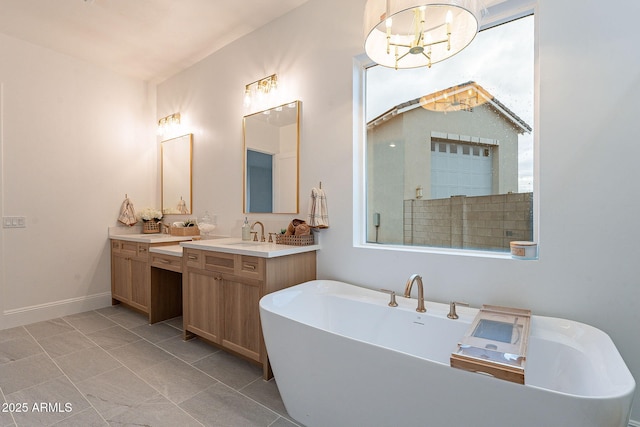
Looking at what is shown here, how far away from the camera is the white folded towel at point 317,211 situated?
2.41 metres

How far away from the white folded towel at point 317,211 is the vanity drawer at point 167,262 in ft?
4.49

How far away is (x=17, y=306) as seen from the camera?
3.14 metres

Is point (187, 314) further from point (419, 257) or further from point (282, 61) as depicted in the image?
point (282, 61)

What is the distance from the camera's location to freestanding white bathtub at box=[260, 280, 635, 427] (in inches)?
38.3

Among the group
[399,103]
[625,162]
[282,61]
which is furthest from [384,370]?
[282,61]

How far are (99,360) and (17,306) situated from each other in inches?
63.9

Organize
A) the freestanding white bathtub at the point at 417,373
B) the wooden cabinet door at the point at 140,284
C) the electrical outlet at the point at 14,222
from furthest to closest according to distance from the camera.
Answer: the wooden cabinet door at the point at 140,284 < the electrical outlet at the point at 14,222 < the freestanding white bathtub at the point at 417,373

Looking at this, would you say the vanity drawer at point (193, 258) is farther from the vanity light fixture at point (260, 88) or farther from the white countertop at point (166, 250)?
the vanity light fixture at point (260, 88)

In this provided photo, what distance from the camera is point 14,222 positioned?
3129 millimetres

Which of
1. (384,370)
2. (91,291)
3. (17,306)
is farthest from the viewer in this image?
(91,291)

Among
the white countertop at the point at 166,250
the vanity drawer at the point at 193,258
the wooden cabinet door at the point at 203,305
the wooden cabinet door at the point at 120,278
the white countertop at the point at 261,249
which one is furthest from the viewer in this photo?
the wooden cabinet door at the point at 120,278

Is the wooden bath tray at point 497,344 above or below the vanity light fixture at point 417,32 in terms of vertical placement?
below

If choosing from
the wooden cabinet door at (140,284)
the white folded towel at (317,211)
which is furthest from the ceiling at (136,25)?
the wooden cabinet door at (140,284)

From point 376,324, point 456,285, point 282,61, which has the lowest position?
point 376,324
